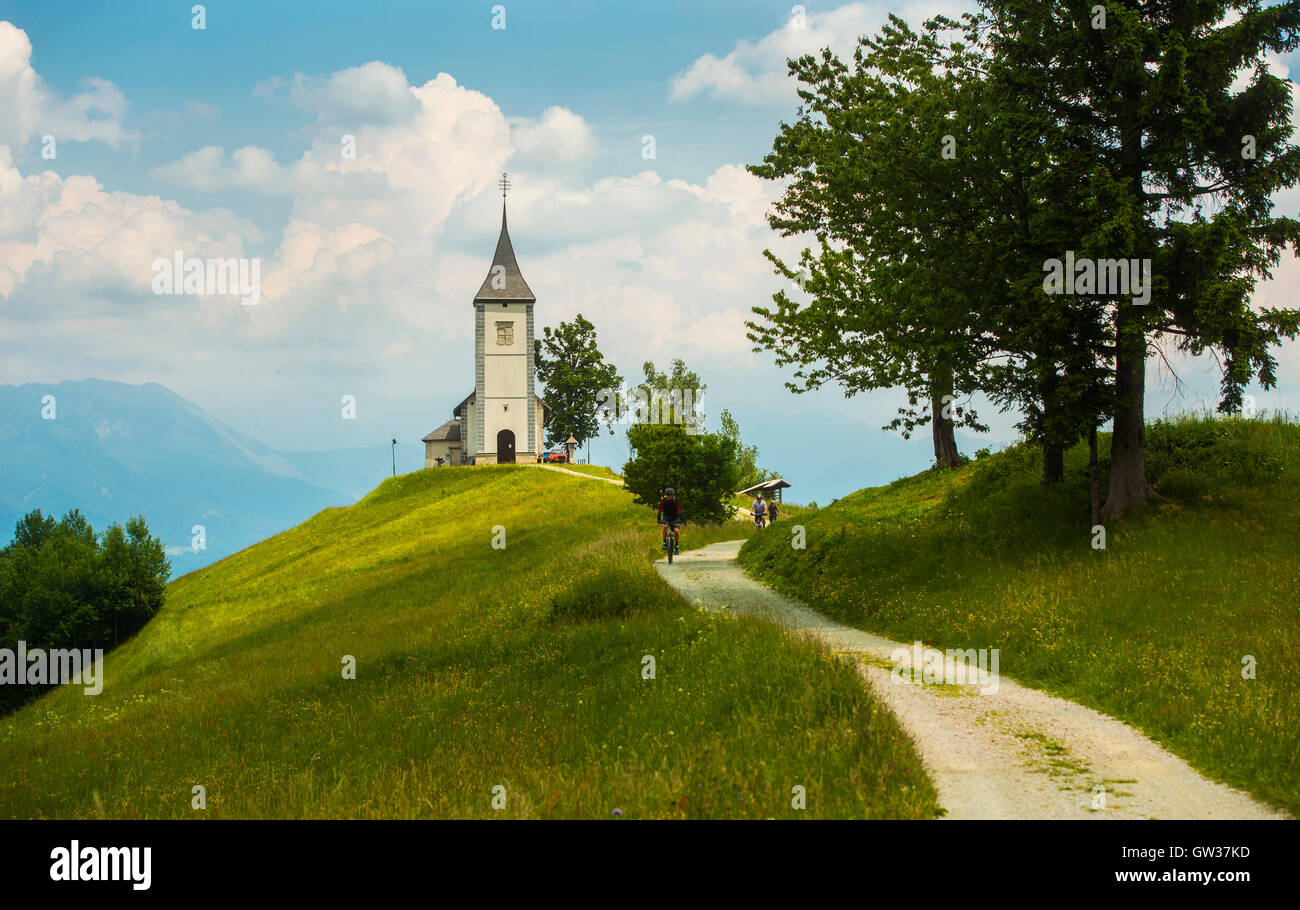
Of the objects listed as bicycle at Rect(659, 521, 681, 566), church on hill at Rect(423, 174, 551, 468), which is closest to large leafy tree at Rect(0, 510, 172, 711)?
church on hill at Rect(423, 174, 551, 468)

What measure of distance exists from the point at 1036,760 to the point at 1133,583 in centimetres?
680

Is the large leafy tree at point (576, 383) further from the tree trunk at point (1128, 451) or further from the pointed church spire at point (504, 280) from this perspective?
the tree trunk at point (1128, 451)

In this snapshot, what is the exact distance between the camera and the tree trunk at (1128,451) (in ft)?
56.5

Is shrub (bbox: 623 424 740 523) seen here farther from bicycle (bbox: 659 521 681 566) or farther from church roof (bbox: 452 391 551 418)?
church roof (bbox: 452 391 551 418)

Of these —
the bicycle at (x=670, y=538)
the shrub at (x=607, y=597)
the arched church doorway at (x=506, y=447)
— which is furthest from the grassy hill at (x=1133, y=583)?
the arched church doorway at (x=506, y=447)

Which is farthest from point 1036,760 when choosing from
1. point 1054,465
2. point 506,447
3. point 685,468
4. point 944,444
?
point 506,447

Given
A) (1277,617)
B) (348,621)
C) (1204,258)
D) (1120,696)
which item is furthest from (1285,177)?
(348,621)

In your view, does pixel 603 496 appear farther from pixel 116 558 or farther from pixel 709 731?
pixel 709 731

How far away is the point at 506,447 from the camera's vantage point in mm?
78938

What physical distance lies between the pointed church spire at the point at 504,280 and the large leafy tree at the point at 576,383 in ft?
17.1

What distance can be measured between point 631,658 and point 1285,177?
1507 cm

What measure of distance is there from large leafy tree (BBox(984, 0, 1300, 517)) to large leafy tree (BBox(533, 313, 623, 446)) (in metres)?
68.2

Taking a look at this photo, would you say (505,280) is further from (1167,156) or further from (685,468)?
(1167,156)
